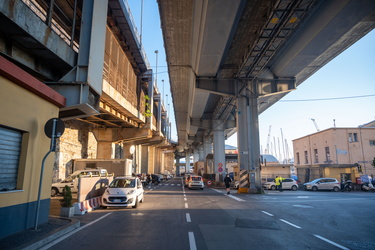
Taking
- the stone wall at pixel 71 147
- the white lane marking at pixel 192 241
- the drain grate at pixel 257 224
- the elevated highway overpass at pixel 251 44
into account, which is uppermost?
the elevated highway overpass at pixel 251 44

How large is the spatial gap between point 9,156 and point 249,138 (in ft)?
70.3

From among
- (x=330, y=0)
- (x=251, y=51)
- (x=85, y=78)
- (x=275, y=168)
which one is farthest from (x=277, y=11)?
(x=275, y=168)

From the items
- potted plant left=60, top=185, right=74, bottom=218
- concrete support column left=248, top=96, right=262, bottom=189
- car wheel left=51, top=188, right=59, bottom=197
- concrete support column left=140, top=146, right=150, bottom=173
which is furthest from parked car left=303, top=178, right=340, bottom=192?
concrete support column left=140, top=146, right=150, bottom=173

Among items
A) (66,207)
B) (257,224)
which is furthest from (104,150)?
(257,224)

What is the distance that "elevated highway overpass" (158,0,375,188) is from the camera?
50.3ft

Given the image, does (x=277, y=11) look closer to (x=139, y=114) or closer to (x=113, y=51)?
(x=113, y=51)

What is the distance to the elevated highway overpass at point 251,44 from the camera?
50.3ft

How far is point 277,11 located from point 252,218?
11235mm

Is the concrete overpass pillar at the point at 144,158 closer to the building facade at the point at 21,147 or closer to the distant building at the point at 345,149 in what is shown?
the distant building at the point at 345,149

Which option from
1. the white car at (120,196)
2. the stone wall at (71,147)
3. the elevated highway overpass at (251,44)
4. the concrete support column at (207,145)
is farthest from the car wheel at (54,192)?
the concrete support column at (207,145)

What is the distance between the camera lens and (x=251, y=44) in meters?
20.5

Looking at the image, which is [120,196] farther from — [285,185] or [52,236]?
[285,185]

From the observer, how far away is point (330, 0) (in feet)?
49.4

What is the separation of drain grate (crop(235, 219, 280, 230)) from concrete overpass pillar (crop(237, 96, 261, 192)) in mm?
15142
